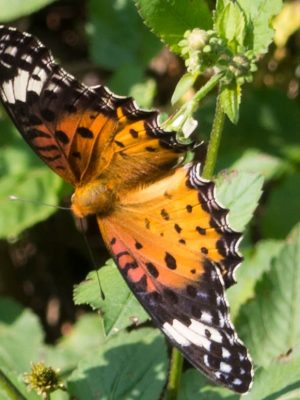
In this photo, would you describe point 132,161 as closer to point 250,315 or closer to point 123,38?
point 250,315

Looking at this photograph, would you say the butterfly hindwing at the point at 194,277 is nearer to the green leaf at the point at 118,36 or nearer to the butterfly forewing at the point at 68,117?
the butterfly forewing at the point at 68,117

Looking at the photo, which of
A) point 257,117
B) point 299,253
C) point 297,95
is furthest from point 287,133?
point 299,253

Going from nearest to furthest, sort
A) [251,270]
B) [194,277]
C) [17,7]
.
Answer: [194,277] → [251,270] → [17,7]

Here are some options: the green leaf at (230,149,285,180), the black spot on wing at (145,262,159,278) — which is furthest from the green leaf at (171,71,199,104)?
the green leaf at (230,149,285,180)

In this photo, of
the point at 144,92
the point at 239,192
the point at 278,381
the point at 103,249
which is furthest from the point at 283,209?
the point at 278,381

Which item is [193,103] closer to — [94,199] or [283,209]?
[94,199]

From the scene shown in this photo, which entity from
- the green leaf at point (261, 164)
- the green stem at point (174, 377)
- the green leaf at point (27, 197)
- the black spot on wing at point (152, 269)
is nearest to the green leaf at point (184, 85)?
the black spot on wing at point (152, 269)
